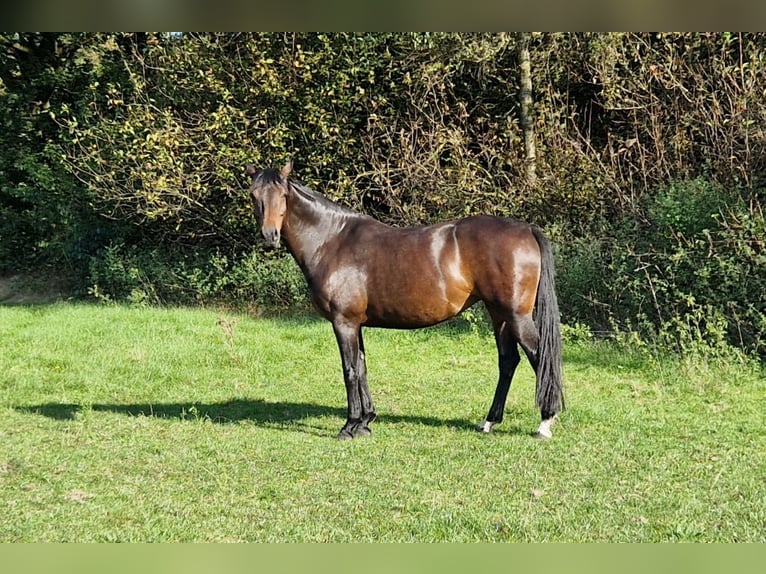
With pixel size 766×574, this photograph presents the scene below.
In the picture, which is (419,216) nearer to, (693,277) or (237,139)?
(237,139)

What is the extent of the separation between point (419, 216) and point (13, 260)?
11.6 meters

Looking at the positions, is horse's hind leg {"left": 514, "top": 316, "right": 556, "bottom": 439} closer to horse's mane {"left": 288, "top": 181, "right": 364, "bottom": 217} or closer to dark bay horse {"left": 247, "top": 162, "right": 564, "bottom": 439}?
dark bay horse {"left": 247, "top": 162, "right": 564, "bottom": 439}

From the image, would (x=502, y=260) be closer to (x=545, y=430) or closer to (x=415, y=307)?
(x=415, y=307)

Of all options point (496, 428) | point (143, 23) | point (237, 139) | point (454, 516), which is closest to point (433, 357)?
point (496, 428)

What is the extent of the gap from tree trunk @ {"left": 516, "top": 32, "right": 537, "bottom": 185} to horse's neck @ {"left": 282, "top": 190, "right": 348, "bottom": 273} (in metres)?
6.89

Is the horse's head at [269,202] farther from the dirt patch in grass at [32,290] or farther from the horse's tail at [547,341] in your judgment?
the dirt patch in grass at [32,290]

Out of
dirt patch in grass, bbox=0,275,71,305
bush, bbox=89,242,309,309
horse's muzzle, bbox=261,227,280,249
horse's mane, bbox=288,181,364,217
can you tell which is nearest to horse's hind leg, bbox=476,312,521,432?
horse's mane, bbox=288,181,364,217

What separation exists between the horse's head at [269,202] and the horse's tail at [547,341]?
6.85 ft

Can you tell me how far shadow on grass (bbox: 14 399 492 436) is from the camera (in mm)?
6406

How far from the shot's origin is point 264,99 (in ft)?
43.9

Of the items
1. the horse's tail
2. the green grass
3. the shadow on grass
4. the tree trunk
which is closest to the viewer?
the green grass

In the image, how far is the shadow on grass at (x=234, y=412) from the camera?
21.0 feet

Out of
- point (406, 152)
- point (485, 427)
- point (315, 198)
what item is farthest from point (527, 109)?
point (485, 427)

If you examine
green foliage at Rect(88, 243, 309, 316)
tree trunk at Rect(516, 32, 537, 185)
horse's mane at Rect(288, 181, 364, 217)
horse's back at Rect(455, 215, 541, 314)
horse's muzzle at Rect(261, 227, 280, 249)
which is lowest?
green foliage at Rect(88, 243, 309, 316)
